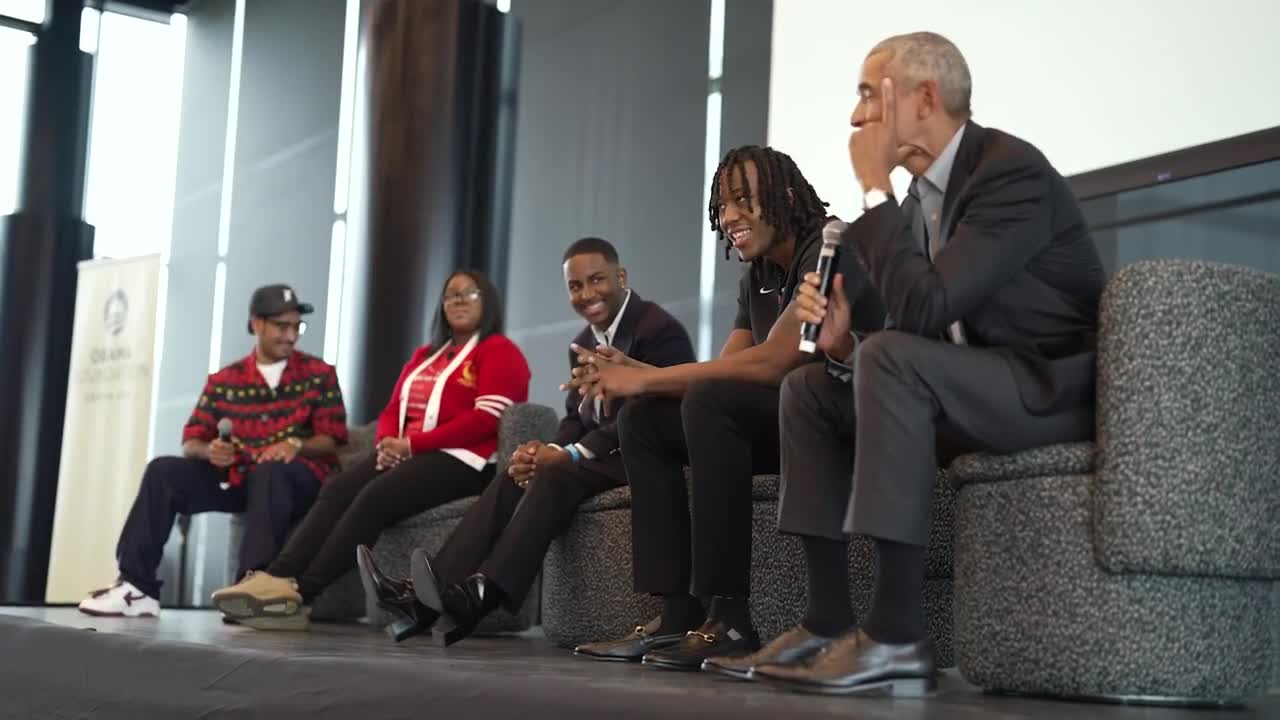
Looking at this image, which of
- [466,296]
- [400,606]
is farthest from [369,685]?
[466,296]

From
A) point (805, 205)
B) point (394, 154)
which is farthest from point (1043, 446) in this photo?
point (394, 154)

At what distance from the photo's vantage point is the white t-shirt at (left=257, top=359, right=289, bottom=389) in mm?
4809

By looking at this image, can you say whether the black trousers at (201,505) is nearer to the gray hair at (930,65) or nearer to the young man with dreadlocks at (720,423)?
the young man with dreadlocks at (720,423)

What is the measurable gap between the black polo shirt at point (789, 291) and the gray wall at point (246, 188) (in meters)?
5.82

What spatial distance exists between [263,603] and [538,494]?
0.98 metres

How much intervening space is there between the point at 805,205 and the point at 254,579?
1.96m

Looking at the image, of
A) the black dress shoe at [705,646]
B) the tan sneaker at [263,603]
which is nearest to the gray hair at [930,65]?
the black dress shoe at [705,646]

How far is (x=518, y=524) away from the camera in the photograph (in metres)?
3.16

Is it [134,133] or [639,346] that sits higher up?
[134,133]

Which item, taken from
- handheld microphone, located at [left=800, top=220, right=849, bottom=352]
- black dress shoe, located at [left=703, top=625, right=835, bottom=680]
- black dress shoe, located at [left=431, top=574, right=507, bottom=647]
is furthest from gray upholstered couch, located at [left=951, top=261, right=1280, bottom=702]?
black dress shoe, located at [left=431, top=574, right=507, bottom=647]

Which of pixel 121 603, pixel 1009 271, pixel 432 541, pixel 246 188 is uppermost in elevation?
pixel 246 188

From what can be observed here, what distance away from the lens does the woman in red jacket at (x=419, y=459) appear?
3791mm

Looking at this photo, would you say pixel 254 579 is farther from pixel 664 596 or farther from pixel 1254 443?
pixel 1254 443

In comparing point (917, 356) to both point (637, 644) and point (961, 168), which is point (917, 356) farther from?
point (637, 644)
